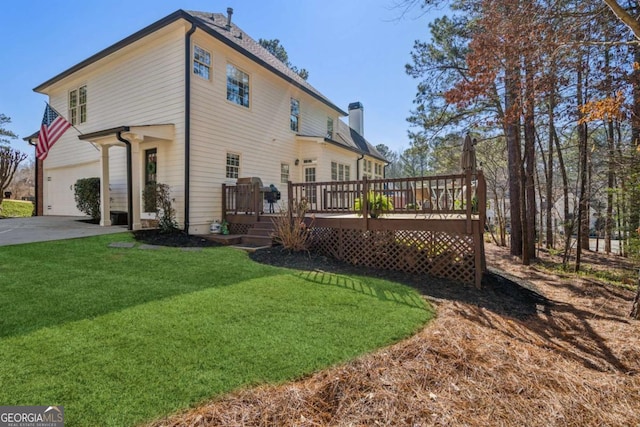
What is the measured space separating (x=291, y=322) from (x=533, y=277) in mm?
6638

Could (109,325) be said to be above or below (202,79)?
below

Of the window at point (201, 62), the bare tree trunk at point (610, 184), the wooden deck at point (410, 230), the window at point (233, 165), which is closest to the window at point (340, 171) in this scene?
the window at point (233, 165)

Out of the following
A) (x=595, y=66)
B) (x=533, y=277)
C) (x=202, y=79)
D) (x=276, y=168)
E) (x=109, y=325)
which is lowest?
(x=533, y=277)

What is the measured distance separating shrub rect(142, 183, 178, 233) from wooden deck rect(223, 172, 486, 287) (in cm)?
358

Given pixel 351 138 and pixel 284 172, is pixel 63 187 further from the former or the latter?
pixel 351 138

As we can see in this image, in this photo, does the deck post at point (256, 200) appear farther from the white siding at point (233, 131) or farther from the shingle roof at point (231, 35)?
the shingle roof at point (231, 35)

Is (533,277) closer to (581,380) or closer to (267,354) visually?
(581,380)

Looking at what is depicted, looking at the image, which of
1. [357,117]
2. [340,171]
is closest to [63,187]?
[340,171]

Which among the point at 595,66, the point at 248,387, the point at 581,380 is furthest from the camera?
the point at 595,66

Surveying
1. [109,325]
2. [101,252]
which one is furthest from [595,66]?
[101,252]

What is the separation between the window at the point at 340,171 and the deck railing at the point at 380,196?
18.4 feet

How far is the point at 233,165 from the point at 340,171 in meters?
5.91

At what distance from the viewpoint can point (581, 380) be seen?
254cm

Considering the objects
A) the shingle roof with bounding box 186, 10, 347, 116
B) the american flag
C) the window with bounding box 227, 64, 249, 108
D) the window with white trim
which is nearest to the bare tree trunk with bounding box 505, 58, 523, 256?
the shingle roof with bounding box 186, 10, 347, 116
